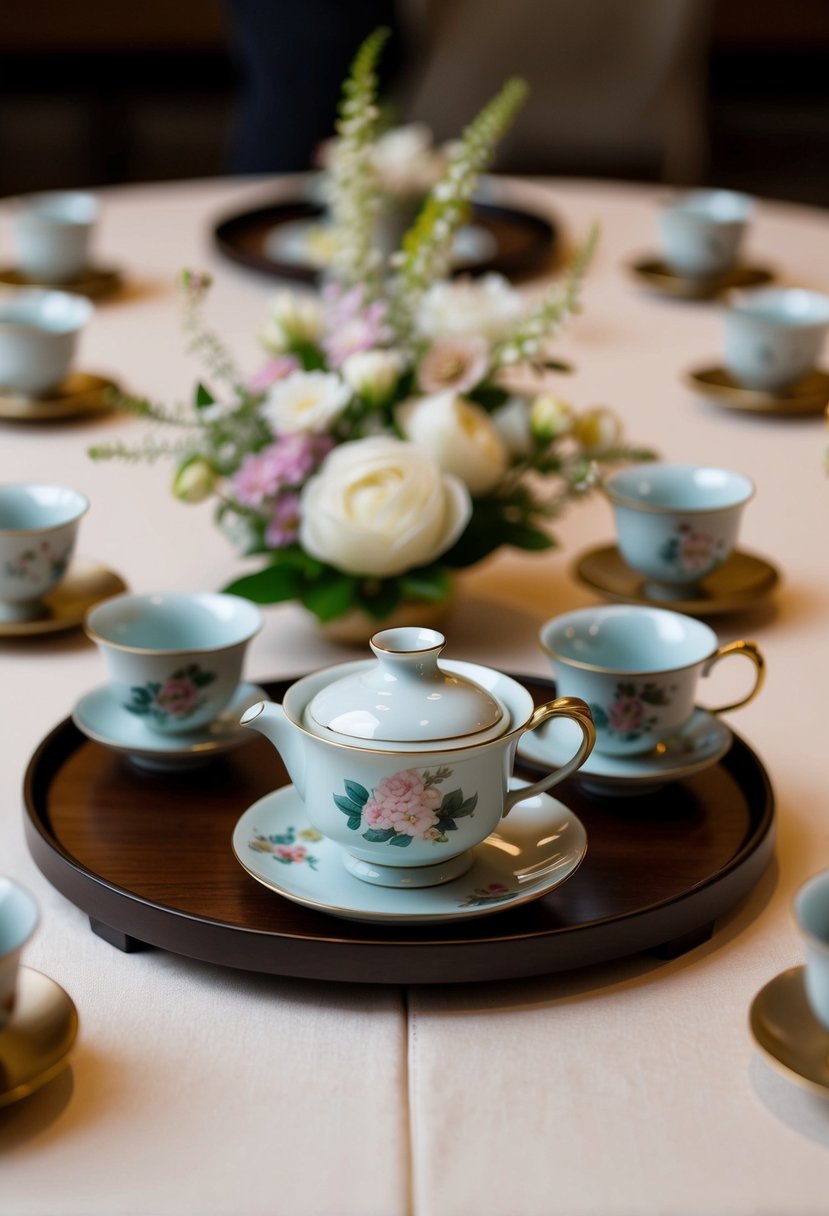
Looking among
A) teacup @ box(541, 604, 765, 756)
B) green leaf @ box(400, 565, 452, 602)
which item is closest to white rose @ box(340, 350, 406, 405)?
green leaf @ box(400, 565, 452, 602)

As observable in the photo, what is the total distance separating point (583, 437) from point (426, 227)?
192 millimetres

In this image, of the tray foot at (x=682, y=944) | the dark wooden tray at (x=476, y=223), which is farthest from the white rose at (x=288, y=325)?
the dark wooden tray at (x=476, y=223)

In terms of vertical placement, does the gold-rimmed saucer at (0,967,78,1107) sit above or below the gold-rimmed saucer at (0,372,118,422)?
above

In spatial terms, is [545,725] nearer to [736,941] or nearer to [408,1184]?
[736,941]

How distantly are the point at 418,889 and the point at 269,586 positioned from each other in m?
0.37

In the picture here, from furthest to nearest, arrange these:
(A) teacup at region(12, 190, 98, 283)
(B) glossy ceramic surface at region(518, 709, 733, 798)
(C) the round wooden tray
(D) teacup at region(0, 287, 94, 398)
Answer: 1. (A) teacup at region(12, 190, 98, 283)
2. (D) teacup at region(0, 287, 94, 398)
3. (B) glossy ceramic surface at region(518, 709, 733, 798)
4. (C) the round wooden tray

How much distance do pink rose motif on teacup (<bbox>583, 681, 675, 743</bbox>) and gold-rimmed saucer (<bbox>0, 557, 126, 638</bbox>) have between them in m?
0.43

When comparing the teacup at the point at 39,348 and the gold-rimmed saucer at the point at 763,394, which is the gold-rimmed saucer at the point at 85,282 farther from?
the gold-rimmed saucer at the point at 763,394

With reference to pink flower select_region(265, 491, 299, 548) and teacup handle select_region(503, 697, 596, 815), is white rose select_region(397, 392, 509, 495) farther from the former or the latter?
teacup handle select_region(503, 697, 596, 815)

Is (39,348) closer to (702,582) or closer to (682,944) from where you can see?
(702,582)

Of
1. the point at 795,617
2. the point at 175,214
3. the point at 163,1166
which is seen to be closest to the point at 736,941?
the point at 163,1166

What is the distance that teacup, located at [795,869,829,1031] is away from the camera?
0.61m

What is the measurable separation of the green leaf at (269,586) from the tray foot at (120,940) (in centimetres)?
34

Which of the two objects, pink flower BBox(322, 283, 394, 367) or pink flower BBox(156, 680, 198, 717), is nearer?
pink flower BBox(156, 680, 198, 717)
